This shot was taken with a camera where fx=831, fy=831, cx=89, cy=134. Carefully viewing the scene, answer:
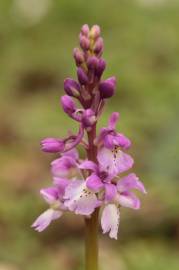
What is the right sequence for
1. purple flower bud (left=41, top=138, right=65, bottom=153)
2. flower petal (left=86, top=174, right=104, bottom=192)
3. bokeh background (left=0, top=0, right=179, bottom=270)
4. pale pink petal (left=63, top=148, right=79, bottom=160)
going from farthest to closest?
1. bokeh background (left=0, top=0, right=179, bottom=270)
2. pale pink petal (left=63, top=148, right=79, bottom=160)
3. purple flower bud (left=41, top=138, right=65, bottom=153)
4. flower petal (left=86, top=174, right=104, bottom=192)

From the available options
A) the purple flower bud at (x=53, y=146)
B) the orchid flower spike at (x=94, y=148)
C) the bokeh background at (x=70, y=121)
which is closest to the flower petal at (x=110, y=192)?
the orchid flower spike at (x=94, y=148)

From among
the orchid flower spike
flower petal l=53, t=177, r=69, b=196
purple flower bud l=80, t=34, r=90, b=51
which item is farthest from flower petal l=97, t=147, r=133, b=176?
purple flower bud l=80, t=34, r=90, b=51

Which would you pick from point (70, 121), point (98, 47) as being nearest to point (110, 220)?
point (98, 47)

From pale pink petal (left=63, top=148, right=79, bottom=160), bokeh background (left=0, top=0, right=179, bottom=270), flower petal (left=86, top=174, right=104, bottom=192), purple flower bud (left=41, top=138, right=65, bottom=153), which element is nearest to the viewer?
flower petal (left=86, top=174, right=104, bottom=192)

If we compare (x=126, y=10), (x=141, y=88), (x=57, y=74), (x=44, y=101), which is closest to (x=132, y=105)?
(x=141, y=88)

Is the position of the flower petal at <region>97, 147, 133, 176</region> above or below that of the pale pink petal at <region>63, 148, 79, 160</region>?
below

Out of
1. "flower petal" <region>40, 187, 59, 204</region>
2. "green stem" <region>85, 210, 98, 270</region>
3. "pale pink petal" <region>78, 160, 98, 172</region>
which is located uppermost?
"pale pink petal" <region>78, 160, 98, 172</region>

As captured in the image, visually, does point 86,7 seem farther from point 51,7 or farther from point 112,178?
point 112,178

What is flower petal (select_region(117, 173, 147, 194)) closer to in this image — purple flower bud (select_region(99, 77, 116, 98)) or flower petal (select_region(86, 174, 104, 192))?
flower petal (select_region(86, 174, 104, 192))

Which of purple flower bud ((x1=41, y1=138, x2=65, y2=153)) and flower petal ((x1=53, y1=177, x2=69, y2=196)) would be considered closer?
purple flower bud ((x1=41, y1=138, x2=65, y2=153))
